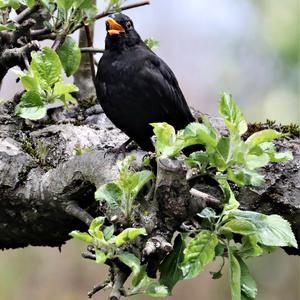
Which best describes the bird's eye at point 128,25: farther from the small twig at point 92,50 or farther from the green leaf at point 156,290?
the green leaf at point 156,290

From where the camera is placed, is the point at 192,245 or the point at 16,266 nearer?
the point at 192,245

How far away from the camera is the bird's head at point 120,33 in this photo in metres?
2.71

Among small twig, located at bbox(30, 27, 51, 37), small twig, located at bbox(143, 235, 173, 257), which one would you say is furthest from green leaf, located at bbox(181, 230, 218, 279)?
small twig, located at bbox(30, 27, 51, 37)

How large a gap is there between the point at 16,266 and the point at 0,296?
187mm

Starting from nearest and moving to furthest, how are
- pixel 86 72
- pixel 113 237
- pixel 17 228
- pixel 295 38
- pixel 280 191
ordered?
pixel 113 237, pixel 280 191, pixel 17 228, pixel 86 72, pixel 295 38

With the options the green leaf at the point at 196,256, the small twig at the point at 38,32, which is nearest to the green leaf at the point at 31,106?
the small twig at the point at 38,32

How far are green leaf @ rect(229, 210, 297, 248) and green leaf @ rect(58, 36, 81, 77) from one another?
0.85m

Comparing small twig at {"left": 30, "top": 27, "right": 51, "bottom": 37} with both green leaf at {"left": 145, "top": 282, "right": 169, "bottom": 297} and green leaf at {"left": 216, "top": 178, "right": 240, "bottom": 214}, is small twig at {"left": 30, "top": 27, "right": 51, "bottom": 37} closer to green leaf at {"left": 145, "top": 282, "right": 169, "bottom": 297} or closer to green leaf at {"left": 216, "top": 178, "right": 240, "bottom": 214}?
green leaf at {"left": 216, "top": 178, "right": 240, "bottom": 214}

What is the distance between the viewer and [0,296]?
14.4 feet

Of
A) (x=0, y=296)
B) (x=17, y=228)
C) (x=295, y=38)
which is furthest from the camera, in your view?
(x=0, y=296)

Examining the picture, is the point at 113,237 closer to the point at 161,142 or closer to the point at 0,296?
the point at 161,142

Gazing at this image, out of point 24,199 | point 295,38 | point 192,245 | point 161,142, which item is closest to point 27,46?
point 24,199

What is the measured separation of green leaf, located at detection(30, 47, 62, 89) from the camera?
2125 mm

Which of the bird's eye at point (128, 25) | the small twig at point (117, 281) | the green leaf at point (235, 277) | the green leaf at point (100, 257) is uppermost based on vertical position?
the bird's eye at point (128, 25)
